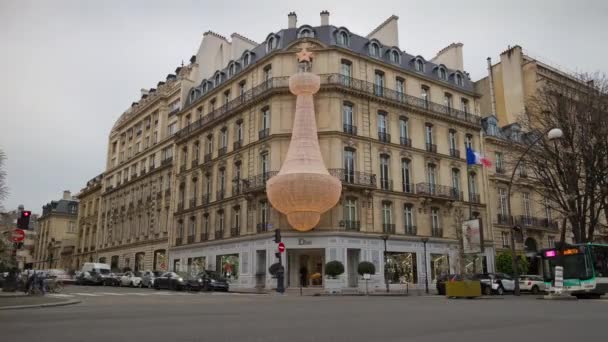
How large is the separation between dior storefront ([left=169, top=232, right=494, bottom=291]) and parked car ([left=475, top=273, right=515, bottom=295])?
442 cm

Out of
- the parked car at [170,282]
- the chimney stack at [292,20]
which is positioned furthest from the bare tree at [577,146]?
the parked car at [170,282]

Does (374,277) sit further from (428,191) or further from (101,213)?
(101,213)

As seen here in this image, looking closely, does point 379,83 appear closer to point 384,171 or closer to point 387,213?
point 384,171

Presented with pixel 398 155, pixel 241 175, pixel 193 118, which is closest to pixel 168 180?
pixel 193 118

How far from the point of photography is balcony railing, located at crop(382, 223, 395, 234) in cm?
3475

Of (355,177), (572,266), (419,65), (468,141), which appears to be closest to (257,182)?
(355,177)

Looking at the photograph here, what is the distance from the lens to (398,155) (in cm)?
3700

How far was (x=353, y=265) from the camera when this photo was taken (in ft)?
111

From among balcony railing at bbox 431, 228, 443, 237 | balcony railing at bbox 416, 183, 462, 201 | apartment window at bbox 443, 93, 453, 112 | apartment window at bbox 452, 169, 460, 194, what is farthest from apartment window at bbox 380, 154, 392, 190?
apartment window at bbox 443, 93, 453, 112

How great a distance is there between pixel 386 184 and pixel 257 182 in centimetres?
912

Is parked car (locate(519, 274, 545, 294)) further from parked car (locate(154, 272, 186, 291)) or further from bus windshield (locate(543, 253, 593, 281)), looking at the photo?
parked car (locate(154, 272, 186, 291))

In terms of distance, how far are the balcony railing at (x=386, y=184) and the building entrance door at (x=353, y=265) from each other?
509 centimetres

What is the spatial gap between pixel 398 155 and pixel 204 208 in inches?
637

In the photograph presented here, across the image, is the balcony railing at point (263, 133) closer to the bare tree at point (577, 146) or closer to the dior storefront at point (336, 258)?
the dior storefront at point (336, 258)
